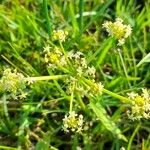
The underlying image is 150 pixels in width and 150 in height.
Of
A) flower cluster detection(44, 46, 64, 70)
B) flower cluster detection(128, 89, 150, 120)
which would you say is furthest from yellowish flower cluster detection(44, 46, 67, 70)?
flower cluster detection(128, 89, 150, 120)

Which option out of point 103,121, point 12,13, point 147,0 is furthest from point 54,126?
point 147,0

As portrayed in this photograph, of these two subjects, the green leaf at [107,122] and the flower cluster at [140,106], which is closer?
the flower cluster at [140,106]

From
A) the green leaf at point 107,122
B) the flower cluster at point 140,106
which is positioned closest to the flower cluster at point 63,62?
the flower cluster at point 140,106

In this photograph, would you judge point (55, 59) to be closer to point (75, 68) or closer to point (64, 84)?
point (75, 68)

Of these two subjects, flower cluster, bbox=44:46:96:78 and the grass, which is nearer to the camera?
flower cluster, bbox=44:46:96:78

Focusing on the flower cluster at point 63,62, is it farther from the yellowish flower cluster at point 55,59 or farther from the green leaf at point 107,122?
the green leaf at point 107,122

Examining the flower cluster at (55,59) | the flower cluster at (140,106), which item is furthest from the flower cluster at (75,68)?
the flower cluster at (140,106)

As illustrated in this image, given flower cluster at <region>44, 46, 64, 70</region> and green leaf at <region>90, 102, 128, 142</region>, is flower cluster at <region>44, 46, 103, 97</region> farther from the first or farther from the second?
green leaf at <region>90, 102, 128, 142</region>

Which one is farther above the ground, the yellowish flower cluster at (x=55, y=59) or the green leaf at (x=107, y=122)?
the yellowish flower cluster at (x=55, y=59)
